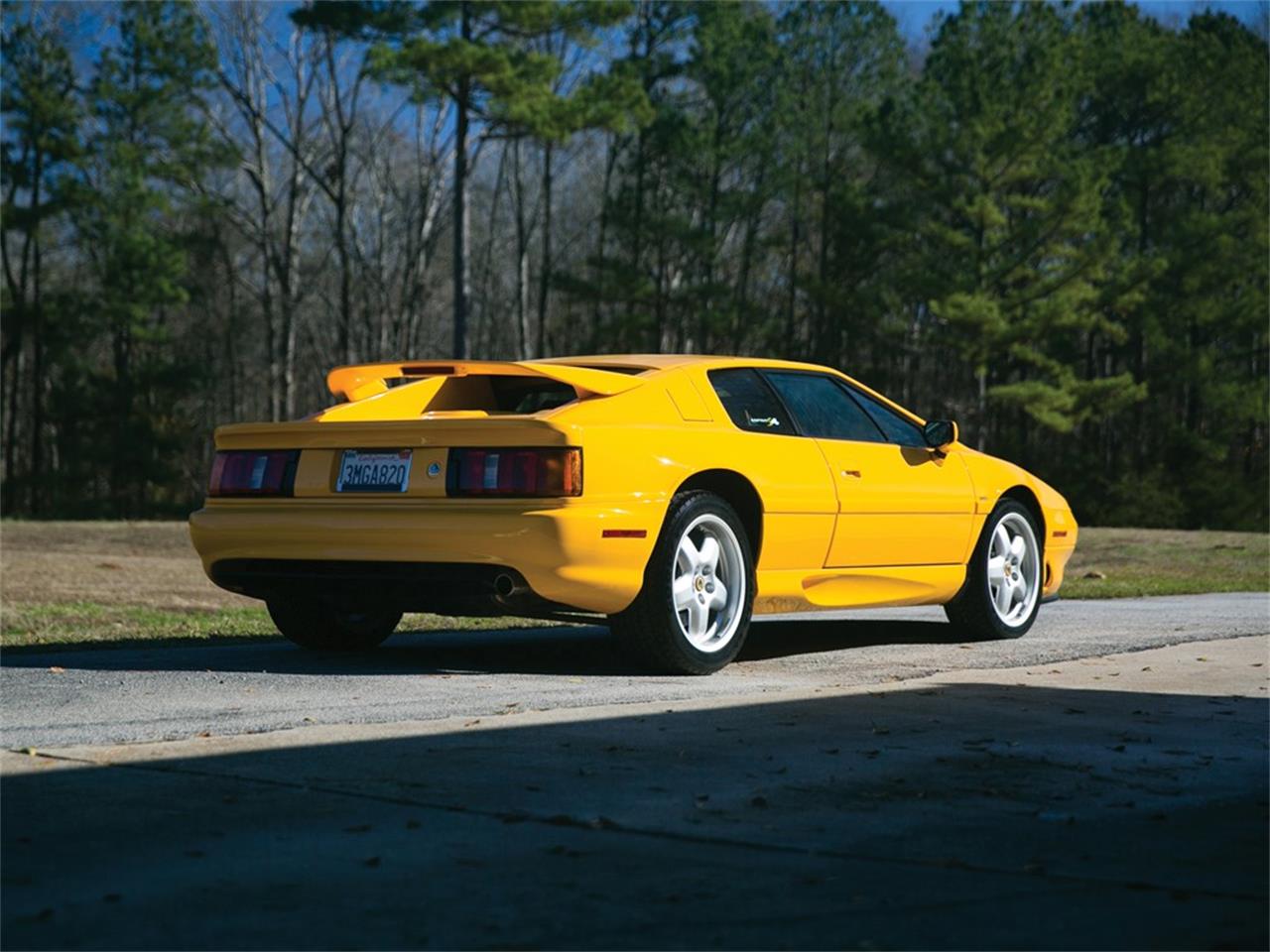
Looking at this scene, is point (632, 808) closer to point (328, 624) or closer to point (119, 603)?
point (328, 624)

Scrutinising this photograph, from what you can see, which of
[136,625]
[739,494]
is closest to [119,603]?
[136,625]

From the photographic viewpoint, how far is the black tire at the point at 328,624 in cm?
852

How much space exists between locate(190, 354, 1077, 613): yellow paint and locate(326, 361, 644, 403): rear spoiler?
0.01 metres

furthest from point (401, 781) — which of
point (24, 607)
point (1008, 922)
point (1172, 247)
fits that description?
point (1172, 247)

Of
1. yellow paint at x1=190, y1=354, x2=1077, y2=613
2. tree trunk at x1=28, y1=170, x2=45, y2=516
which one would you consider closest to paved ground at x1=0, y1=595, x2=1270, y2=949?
yellow paint at x1=190, y1=354, x2=1077, y2=613

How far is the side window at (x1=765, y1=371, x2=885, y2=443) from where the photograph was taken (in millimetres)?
8453

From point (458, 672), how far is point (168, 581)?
8843mm

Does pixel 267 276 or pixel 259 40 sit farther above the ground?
pixel 259 40

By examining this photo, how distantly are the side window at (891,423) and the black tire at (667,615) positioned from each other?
160 cm

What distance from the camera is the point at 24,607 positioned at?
11945 mm

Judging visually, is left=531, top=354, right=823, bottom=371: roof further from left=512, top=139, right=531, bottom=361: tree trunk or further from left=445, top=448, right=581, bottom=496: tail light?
left=512, top=139, right=531, bottom=361: tree trunk

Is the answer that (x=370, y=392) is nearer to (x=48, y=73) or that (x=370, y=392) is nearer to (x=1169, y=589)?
(x=1169, y=589)

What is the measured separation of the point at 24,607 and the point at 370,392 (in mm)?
4795

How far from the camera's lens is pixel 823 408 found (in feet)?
28.4
